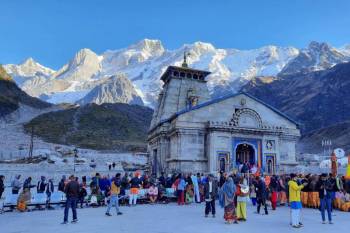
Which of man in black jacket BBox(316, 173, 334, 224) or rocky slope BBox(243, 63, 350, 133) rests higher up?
rocky slope BBox(243, 63, 350, 133)

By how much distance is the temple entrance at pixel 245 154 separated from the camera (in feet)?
100.0

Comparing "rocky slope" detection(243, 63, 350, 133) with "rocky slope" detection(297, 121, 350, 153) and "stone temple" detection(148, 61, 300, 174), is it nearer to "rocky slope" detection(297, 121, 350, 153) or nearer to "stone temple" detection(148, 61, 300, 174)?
"rocky slope" detection(297, 121, 350, 153)

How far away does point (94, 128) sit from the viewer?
107 meters

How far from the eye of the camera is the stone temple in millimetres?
28250

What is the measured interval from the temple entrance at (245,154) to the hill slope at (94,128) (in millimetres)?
60420

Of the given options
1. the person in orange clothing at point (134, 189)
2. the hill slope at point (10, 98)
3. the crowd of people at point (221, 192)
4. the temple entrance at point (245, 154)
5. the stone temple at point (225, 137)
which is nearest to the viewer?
the crowd of people at point (221, 192)

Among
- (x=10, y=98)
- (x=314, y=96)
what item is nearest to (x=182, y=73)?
(x=10, y=98)

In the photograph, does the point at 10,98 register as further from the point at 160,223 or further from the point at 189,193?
the point at 160,223

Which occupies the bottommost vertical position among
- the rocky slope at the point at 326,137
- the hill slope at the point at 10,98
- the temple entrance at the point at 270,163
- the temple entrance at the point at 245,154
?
the temple entrance at the point at 270,163

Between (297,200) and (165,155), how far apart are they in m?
20.8

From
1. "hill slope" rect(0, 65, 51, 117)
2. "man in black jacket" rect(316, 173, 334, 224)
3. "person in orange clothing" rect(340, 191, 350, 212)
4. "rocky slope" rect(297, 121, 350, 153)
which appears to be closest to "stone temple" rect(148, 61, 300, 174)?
"person in orange clothing" rect(340, 191, 350, 212)

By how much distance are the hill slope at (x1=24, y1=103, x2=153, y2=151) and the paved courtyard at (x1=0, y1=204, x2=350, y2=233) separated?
247 ft

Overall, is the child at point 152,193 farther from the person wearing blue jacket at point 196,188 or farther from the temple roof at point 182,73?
the temple roof at point 182,73

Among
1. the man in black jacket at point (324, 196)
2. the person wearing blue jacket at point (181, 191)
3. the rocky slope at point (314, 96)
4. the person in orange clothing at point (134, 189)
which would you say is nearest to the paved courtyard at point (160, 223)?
the man in black jacket at point (324, 196)
